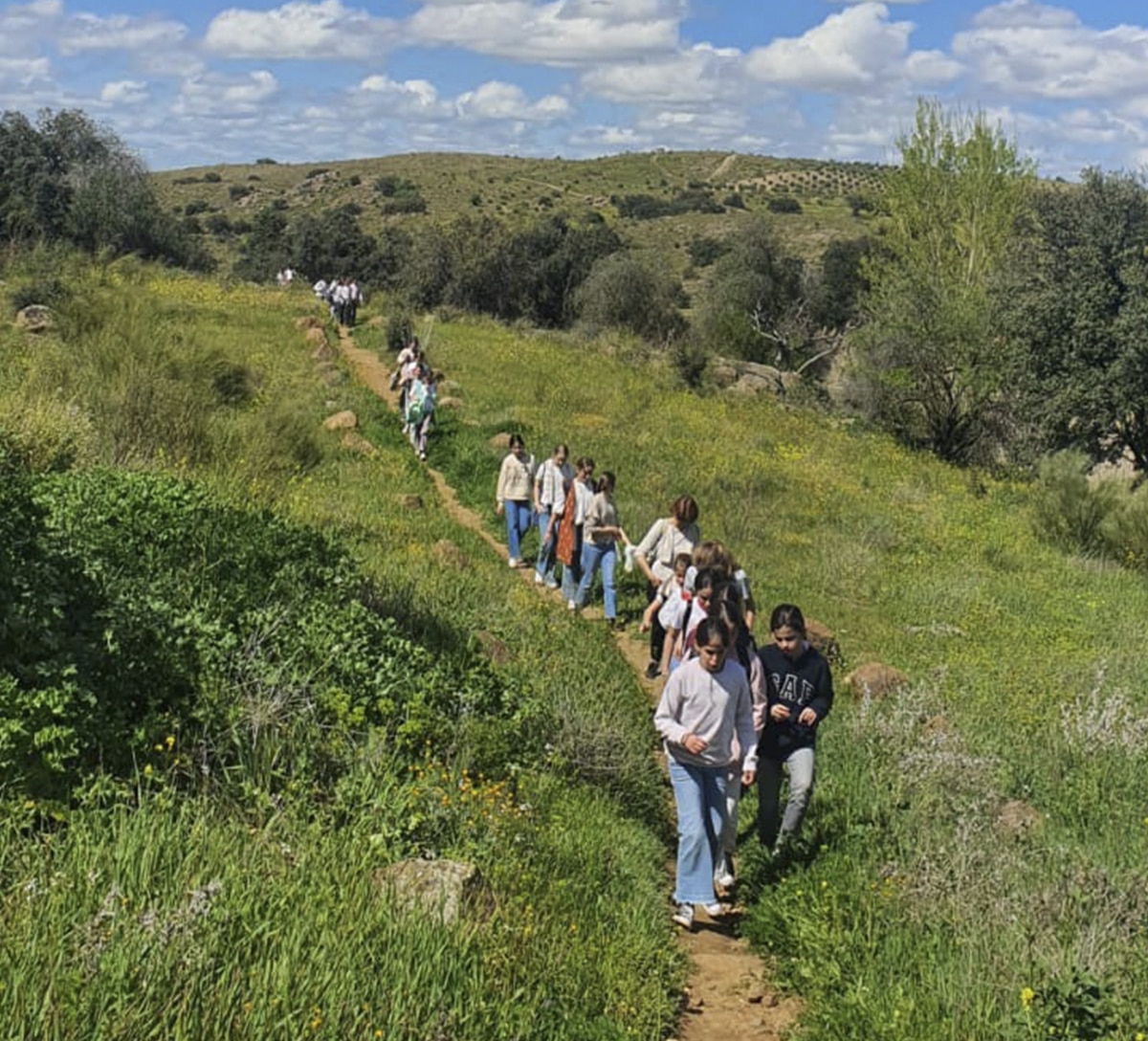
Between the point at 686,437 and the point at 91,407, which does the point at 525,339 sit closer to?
the point at 686,437

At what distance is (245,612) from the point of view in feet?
22.7

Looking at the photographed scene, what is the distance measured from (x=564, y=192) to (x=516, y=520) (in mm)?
88001

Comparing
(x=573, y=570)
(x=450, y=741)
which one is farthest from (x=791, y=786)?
(x=573, y=570)

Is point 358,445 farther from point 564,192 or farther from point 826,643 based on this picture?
point 564,192

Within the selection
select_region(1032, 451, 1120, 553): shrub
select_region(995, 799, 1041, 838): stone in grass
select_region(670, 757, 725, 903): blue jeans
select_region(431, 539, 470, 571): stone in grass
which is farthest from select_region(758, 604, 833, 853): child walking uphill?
select_region(1032, 451, 1120, 553): shrub

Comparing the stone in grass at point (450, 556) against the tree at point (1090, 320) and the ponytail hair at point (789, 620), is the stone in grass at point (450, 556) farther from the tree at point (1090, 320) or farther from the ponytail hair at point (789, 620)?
the tree at point (1090, 320)

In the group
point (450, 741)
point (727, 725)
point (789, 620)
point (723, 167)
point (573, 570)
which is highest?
point (723, 167)

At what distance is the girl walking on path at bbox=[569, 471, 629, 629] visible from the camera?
468 inches

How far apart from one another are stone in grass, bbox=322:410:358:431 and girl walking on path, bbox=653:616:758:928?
562 inches

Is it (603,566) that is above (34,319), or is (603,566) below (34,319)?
below

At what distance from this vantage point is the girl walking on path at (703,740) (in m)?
6.08

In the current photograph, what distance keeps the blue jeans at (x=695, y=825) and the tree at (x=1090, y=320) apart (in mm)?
21855

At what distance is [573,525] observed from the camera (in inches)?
488

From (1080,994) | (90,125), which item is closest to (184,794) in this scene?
(1080,994)
